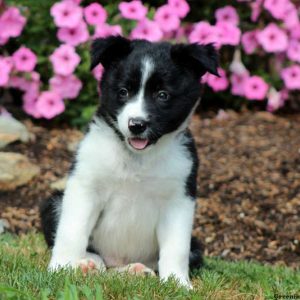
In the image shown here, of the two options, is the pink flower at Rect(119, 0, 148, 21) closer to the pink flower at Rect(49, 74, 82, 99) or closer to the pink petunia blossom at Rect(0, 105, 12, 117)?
the pink flower at Rect(49, 74, 82, 99)

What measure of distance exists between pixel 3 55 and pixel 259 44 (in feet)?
10.1

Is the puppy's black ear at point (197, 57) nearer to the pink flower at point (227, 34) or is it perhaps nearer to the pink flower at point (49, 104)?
the pink flower at point (49, 104)

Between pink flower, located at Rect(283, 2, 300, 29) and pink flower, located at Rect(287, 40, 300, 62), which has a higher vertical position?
pink flower, located at Rect(283, 2, 300, 29)

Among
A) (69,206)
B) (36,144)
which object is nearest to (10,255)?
(69,206)

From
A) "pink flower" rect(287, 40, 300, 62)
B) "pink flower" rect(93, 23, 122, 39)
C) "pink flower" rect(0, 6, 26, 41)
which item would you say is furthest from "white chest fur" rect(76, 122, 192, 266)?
"pink flower" rect(287, 40, 300, 62)

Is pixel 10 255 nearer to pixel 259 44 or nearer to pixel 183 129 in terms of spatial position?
pixel 183 129

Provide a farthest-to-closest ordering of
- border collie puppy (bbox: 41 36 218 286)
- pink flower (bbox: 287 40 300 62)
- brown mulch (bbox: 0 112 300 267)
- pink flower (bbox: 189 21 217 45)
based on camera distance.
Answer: pink flower (bbox: 287 40 300 62) < pink flower (bbox: 189 21 217 45) < brown mulch (bbox: 0 112 300 267) < border collie puppy (bbox: 41 36 218 286)

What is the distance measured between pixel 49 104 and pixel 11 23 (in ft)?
3.25

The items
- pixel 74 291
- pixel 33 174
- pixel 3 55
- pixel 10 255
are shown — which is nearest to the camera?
pixel 74 291

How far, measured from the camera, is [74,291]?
→ 11.8 ft

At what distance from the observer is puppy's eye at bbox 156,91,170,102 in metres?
4.62

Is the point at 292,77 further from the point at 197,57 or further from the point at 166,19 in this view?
the point at 197,57

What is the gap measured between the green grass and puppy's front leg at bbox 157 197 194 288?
164 mm

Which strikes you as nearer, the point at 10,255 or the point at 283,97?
the point at 10,255
